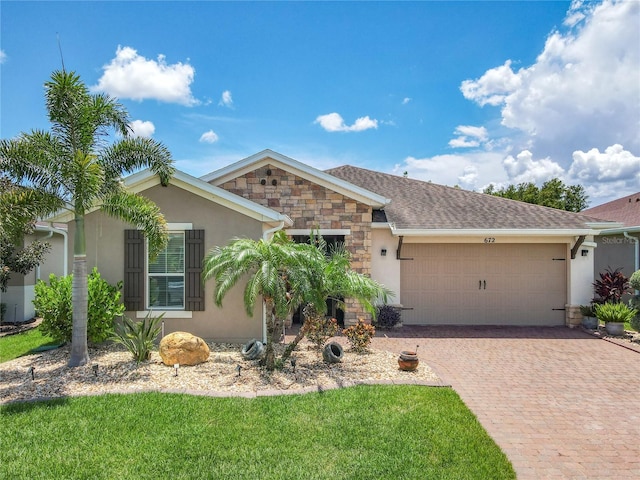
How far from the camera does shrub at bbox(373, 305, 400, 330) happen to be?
11.5 metres

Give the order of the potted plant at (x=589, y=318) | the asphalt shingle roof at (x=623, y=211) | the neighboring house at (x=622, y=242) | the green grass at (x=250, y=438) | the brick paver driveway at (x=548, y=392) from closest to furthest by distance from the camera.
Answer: the green grass at (x=250, y=438) → the brick paver driveway at (x=548, y=392) → the potted plant at (x=589, y=318) → the neighboring house at (x=622, y=242) → the asphalt shingle roof at (x=623, y=211)

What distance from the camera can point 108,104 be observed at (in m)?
7.34

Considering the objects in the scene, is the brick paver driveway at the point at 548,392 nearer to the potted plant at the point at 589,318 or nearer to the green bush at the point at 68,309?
the potted plant at the point at 589,318

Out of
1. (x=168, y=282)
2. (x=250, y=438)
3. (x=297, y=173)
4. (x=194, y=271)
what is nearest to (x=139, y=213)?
(x=194, y=271)

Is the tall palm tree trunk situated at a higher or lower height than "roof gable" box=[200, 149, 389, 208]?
lower

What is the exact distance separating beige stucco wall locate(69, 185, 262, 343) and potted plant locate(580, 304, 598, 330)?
994 cm

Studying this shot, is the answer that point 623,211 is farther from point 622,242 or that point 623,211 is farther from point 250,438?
point 250,438

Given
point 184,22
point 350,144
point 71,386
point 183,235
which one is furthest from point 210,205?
point 350,144

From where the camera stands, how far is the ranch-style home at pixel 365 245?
8781 mm

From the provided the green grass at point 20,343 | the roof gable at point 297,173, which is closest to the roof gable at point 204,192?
the roof gable at point 297,173

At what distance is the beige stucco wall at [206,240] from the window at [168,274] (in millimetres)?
180

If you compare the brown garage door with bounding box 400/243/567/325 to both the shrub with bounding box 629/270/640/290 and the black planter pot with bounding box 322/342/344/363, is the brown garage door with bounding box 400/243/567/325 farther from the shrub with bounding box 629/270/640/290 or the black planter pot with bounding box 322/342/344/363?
the black planter pot with bounding box 322/342/344/363

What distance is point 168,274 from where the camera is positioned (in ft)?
29.2

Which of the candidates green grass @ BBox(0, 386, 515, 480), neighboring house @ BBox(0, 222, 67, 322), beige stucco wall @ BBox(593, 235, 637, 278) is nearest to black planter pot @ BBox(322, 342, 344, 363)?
green grass @ BBox(0, 386, 515, 480)
